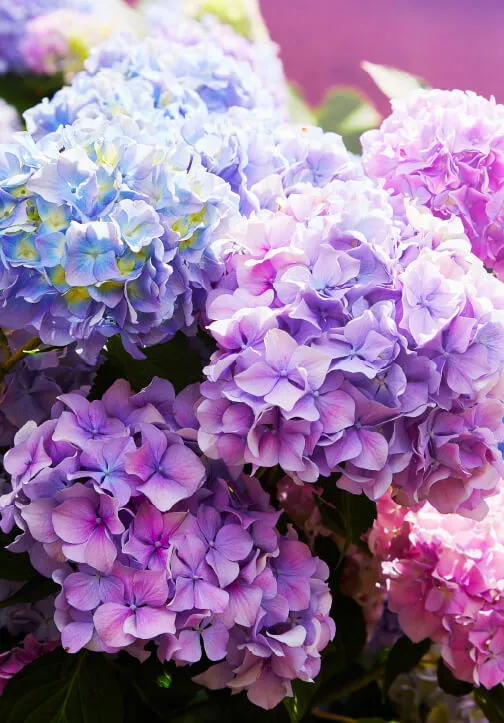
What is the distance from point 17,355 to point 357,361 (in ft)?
0.60

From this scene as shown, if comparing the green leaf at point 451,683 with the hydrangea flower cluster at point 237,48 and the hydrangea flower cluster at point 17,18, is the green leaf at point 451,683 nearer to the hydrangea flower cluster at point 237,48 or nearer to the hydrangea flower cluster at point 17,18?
the hydrangea flower cluster at point 237,48

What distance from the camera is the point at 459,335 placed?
35cm

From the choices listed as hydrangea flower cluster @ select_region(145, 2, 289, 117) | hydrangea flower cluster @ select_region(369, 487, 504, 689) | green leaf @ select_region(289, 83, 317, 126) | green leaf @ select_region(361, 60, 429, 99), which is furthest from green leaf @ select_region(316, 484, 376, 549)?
green leaf @ select_region(289, 83, 317, 126)

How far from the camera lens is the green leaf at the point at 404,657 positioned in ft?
1.72

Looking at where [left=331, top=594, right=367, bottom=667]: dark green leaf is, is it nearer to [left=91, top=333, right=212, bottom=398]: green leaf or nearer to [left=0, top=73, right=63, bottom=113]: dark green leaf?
[left=91, top=333, right=212, bottom=398]: green leaf

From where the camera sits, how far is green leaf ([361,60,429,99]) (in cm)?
57

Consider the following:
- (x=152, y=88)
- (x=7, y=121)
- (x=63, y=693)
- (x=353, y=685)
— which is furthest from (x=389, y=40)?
(x=63, y=693)

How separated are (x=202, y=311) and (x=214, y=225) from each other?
0.04 meters

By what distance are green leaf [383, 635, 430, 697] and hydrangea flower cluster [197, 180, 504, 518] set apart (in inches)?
7.0

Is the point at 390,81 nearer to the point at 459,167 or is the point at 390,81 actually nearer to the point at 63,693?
the point at 459,167

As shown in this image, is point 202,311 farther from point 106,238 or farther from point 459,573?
point 459,573

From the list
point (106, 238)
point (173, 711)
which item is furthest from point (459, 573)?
point (106, 238)

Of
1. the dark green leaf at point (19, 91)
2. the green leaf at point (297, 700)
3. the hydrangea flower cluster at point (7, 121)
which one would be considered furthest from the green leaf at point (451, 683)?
the dark green leaf at point (19, 91)

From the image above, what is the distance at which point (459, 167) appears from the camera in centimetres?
45
